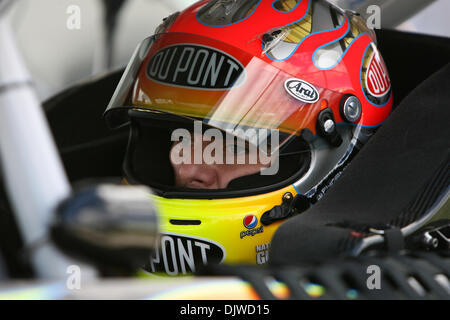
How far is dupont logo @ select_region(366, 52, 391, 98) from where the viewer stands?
1.28 m

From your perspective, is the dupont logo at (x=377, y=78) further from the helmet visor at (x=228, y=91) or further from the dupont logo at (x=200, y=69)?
the dupont logo at (x=200, y=69)

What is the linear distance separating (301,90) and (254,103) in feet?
0.36

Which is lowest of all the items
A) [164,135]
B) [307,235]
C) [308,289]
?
[164,135]

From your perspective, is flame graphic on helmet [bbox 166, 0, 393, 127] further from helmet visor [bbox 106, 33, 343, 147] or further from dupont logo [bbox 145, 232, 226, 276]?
dupont logo [bbox 145, 232, 226, 276]

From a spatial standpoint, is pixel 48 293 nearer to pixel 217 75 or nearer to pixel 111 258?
pixel 111 258

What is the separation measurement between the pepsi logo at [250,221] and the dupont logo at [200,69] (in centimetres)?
25

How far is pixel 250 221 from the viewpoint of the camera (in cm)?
116

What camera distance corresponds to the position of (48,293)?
0.44 m

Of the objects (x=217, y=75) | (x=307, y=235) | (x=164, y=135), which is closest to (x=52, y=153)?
(x=307, y=235)

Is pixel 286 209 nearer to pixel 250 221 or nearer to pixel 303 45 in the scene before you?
pixel 250 221

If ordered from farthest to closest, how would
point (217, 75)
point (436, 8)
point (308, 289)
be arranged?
point (436, 8) → point (217, 75) → point (308, 289)

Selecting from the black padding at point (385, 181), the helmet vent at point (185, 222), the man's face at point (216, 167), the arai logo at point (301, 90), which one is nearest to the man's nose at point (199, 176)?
the man's face at point (216, 167)

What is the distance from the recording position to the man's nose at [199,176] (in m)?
1.27
